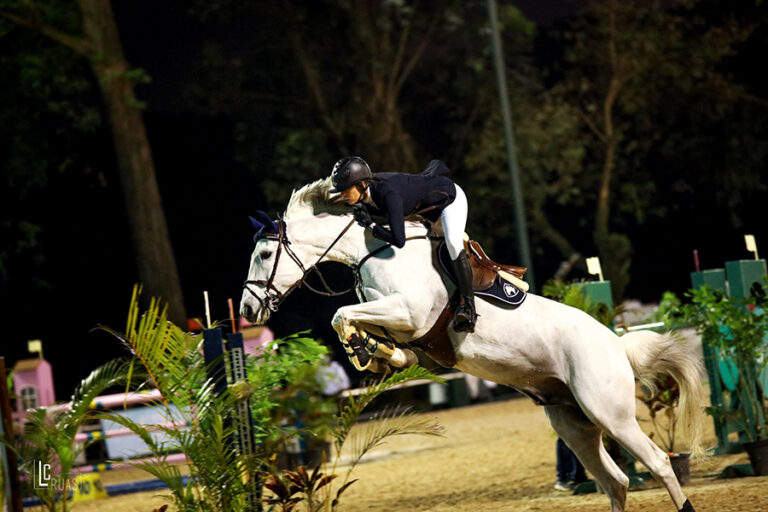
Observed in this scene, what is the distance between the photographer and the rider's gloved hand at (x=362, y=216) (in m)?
4.86

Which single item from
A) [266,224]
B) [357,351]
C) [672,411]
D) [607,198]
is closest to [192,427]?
[357,351]

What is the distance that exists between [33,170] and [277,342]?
448 inches

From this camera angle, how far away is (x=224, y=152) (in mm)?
19219

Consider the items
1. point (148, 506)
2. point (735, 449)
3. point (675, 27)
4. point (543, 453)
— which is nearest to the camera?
point (735, 449)

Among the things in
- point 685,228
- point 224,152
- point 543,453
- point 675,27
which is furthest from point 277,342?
point 685,228

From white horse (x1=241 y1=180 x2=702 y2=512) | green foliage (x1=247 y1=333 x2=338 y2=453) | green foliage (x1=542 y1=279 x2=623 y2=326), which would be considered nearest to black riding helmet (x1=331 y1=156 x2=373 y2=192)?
white horse (x1=241 y1=180 x2=702 y2=512)

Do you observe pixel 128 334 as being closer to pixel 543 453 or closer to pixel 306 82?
pixel 543 453

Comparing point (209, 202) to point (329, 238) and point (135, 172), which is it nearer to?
point (135, 172)

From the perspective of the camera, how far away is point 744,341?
638cm

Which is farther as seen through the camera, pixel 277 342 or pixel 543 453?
pixel 543 453

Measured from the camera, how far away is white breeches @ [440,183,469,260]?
15.6ft

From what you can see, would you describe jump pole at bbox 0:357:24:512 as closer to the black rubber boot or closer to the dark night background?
the black rubber boot

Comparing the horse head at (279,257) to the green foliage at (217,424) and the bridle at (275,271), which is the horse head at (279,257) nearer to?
the bridle at (275,271)

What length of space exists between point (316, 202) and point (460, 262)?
963 mm
